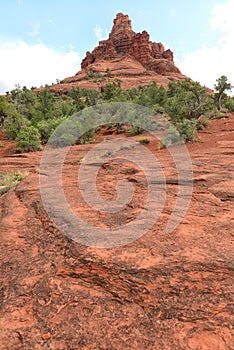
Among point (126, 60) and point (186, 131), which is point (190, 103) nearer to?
point (186, 131)

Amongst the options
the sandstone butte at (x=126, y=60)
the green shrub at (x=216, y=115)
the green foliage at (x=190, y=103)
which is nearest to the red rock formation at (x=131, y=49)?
the sandstone butte at (x=126, y=60)

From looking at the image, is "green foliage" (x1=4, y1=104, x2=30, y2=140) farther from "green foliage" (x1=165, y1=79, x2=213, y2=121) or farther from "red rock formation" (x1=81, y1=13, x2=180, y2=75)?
"red rock formation" (x1=81, y1=13, x2=180, y2=75)

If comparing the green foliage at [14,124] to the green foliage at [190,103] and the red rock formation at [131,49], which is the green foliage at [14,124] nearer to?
the green foliage at [190,103]

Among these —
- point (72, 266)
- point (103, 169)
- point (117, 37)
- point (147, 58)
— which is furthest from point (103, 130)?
point (117, 37)

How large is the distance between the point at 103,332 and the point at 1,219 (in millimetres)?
2915

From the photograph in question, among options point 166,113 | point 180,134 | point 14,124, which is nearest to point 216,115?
point 166,113

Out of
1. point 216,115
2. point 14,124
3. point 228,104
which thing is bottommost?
point 216,115

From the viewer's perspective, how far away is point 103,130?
2619 cm

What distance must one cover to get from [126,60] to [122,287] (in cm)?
9430

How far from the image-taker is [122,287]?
7.98 ft

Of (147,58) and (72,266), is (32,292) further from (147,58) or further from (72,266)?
(147,58)

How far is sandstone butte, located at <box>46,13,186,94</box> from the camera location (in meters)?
74.3

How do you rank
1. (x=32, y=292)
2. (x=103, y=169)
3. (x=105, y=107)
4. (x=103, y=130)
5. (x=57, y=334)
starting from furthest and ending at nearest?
(x=105, y=107), (x=103, y=130), (x=103, y=169), (x=32, y=292), (x=57, y=334)

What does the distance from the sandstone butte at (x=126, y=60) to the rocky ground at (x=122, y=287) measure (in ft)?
224
